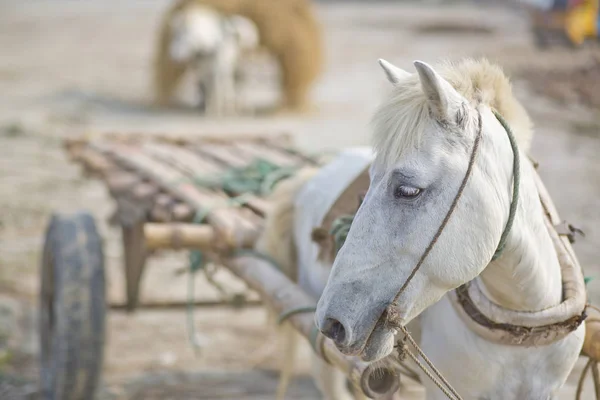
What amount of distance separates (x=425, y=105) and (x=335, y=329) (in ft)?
1.55

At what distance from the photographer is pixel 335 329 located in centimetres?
153

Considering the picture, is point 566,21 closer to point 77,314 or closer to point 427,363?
point 77,314

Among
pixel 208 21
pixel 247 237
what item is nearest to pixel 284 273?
pixel 247 237

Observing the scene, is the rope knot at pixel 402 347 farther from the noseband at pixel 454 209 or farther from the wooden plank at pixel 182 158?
the wooden plank at pixel 182 158

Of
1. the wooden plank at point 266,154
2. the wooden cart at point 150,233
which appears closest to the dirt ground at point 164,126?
the wooden cart at point 150,233

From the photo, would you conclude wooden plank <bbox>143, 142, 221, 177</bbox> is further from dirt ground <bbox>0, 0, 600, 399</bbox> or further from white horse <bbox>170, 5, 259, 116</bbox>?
white horse <bbox>170, 5, 259, 116</bbox>

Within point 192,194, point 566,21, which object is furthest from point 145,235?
point 566,21

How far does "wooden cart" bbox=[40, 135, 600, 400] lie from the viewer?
2670 millimetres

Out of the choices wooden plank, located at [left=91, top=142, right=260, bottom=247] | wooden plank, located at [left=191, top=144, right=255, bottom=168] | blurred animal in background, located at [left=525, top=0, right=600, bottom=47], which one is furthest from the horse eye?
blurred animal in background, located at [left=525, top=0, right=600, bottom=47]

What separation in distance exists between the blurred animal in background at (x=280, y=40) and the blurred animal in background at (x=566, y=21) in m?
3.08

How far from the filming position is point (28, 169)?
7594 millimetres

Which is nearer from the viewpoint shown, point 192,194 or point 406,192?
point 406,192

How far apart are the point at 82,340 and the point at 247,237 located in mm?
839

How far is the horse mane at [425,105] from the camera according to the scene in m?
1.54
